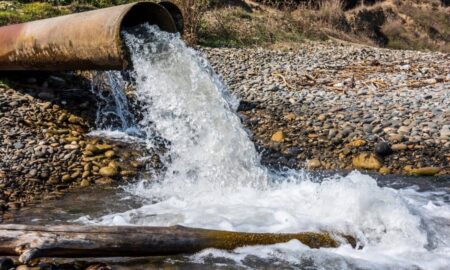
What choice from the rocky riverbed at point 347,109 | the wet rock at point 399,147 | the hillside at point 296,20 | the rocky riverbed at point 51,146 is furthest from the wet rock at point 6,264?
the hillside at point 296,20

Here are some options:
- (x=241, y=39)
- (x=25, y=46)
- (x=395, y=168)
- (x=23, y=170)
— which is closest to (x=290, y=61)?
(x=241, y=39)

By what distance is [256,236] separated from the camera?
371 centimetres

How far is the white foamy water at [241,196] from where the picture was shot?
12.1 feet

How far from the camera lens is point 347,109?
25.4ft

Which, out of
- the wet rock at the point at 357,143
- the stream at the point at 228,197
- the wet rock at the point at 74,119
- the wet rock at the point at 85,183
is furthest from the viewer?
the wet rock at the point at 74,119

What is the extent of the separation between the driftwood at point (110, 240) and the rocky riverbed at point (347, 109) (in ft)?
10.1

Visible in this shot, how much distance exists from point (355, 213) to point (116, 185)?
8.92ft

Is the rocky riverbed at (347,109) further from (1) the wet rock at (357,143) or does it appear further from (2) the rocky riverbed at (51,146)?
(2) the rocky riverbed at (51,146)

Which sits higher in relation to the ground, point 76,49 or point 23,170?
point 76,49

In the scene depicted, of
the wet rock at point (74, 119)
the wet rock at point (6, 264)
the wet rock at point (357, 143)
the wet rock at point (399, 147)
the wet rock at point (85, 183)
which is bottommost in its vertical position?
the wet rock at point (85, 183)

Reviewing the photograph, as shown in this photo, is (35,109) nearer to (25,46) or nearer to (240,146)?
(25,46)

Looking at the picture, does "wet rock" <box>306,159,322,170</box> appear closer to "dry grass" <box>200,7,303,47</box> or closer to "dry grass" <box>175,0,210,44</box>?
"dry grass" <box>175,0,210,44</box>

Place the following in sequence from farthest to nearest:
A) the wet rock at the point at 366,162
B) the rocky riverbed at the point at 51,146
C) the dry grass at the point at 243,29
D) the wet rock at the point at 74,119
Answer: the dry grass at the point at 243,29
the wet rock at the point at 74,119
the wet rock at the point at 366,162
the rocky riverbed at the point at 51,146

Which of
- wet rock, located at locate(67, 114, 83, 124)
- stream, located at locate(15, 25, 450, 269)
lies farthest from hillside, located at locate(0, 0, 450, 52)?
stream, located at locate(15, 25, 450, 269)
